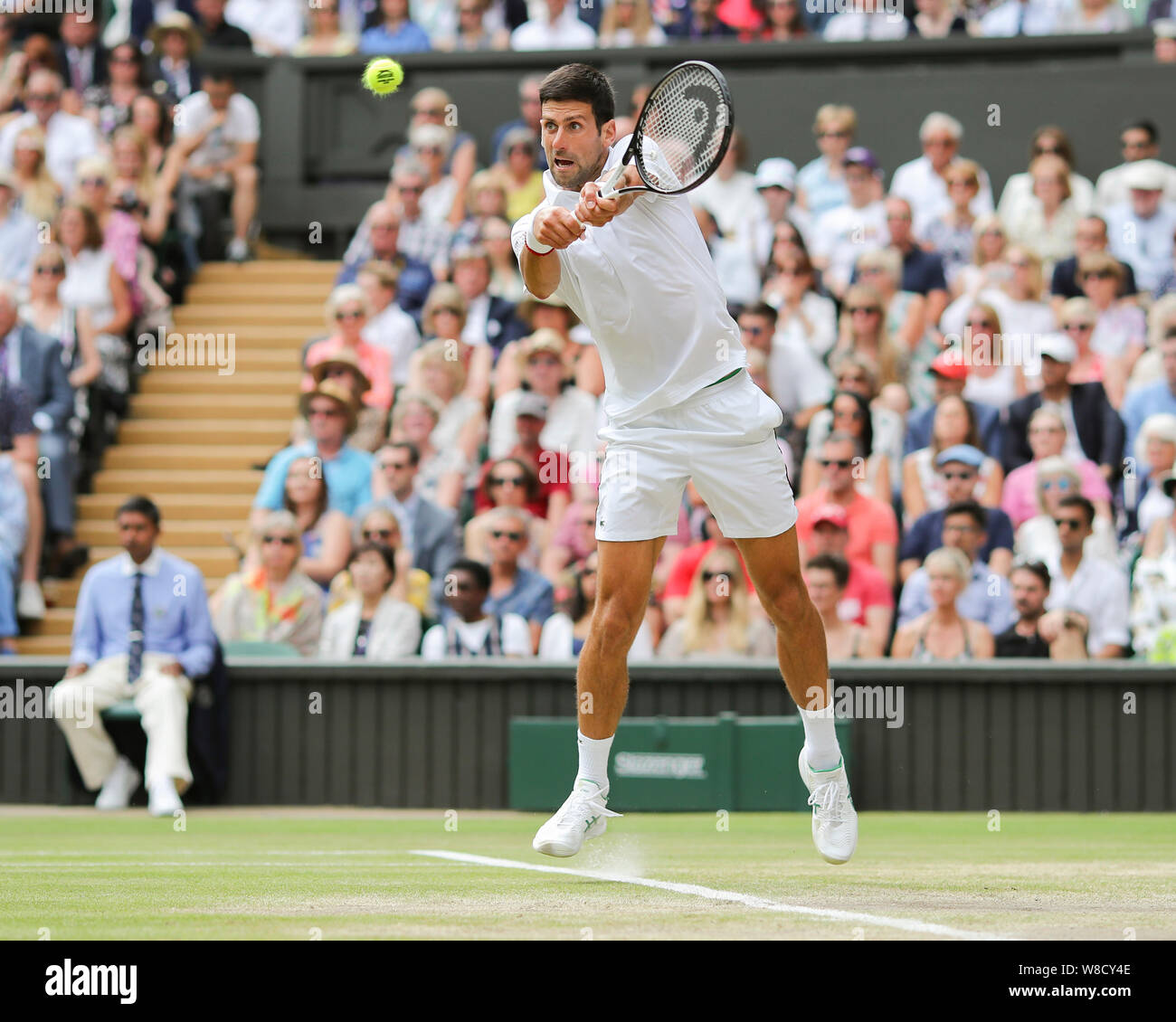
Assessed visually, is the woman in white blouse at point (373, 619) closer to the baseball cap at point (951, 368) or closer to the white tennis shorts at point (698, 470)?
the baseball cap at point (951, 368)

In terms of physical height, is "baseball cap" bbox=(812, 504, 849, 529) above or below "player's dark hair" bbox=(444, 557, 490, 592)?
above

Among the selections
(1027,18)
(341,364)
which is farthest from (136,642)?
(1027,18)

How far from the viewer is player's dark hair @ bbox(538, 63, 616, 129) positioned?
606 cm

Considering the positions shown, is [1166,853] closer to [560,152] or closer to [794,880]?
[794,880]

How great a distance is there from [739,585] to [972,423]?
1.93 m

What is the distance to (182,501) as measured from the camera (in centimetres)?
1415

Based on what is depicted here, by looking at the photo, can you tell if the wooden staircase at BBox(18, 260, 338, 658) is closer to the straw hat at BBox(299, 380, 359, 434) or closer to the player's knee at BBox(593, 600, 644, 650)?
the straw hat at BBox(299, 380, 359, 434)

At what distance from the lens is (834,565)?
435 inches

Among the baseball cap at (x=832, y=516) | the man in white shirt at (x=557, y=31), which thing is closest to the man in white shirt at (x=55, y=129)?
the man in white shirt at (x=557, y=31)

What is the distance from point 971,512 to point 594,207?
19.8 feet

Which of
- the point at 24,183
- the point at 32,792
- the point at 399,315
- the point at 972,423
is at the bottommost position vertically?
the point at 32,792

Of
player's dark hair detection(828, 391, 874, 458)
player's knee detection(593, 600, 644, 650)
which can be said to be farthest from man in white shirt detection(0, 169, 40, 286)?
player's knee detection(593, 600, 644, 650)

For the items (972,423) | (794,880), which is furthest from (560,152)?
(972,423)

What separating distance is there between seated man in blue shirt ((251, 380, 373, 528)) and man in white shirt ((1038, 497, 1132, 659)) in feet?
14.4
